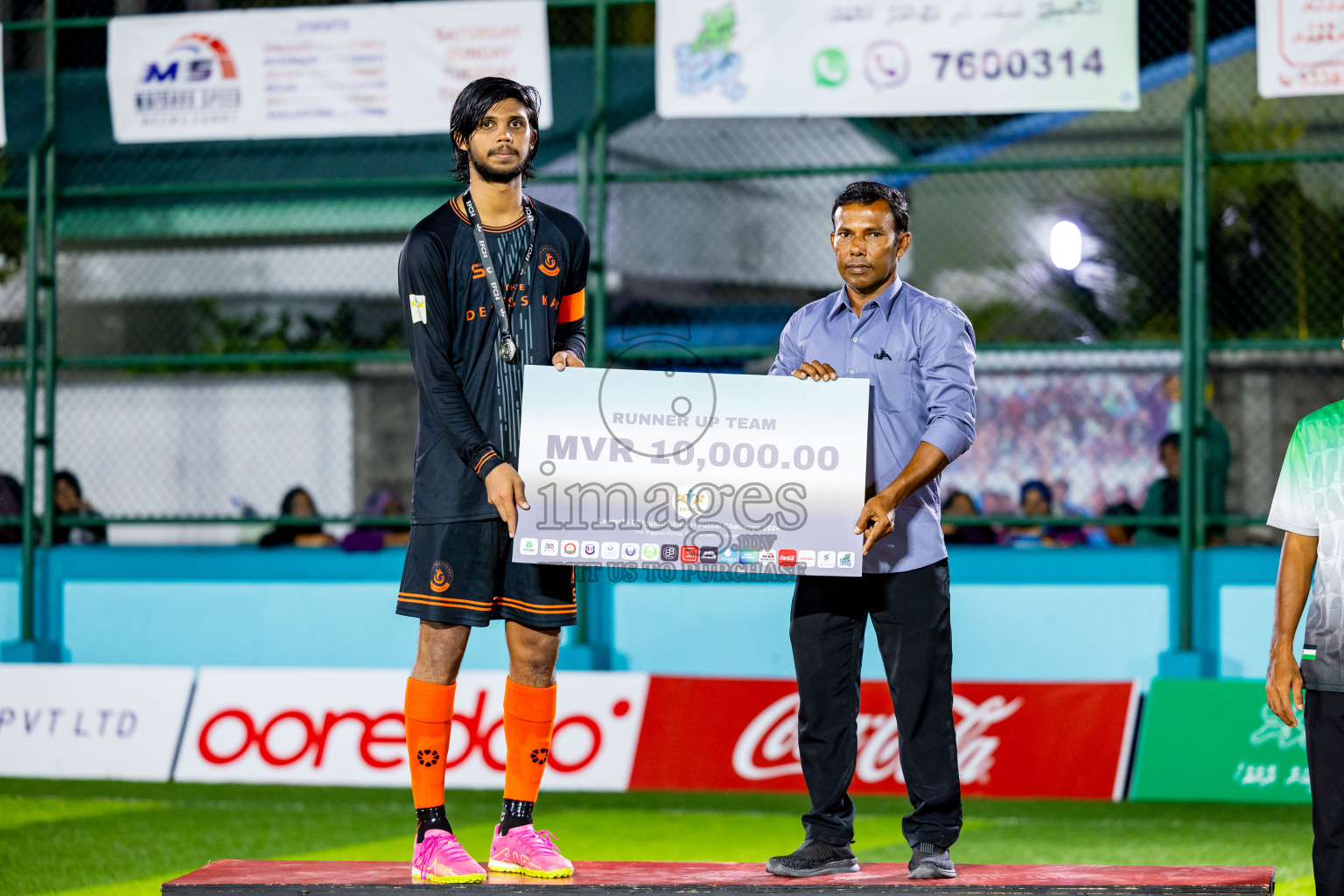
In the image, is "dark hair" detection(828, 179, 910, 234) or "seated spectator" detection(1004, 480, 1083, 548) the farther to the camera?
"seated spectator" detection(1004, 480, 1083, 548)

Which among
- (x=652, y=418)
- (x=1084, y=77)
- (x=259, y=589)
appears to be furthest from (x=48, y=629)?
(x=1084, y=77)

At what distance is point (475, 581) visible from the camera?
155 inches

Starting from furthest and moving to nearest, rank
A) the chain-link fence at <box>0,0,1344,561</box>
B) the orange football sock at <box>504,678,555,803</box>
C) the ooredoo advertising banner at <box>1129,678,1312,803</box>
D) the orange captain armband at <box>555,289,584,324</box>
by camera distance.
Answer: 1. the chain-link fence at <box>0,0,1344,561</box>
2. the ooredoo advertising banner at <box>1129,678,1312,803</box>
3. the orange captain armband at <box>555,289,584,324</box>
4. the orange football sock at <box>504,678,555,803</box>

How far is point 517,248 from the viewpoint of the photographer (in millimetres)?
4043

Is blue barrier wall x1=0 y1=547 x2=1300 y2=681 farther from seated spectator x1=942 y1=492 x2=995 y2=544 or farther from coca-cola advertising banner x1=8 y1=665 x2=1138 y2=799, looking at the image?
coca-cola advertising banner x1=8 y1=665 x2=1138 y2=799

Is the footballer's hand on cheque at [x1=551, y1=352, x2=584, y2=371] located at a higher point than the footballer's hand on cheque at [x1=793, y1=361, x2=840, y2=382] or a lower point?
higher

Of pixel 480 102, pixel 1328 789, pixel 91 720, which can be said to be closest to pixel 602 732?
pixel 91 720

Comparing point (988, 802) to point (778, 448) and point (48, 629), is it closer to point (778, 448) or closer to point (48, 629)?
point (778, 448)

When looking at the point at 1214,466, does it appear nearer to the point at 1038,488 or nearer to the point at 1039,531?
the point at 1039,531

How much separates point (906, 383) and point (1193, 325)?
4678 millimetres

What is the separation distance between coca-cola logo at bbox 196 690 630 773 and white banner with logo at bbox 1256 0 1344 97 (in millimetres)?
5001

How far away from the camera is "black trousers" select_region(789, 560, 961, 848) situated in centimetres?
403

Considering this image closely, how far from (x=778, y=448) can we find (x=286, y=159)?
28.1 ft

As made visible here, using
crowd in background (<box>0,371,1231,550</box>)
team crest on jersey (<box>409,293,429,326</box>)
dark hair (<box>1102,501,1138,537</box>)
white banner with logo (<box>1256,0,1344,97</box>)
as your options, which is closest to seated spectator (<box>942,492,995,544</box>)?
dark hair (<box>1102,501,1138,537</box>)
